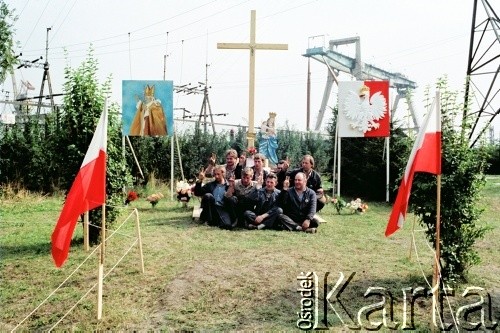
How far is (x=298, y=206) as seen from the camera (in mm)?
9336

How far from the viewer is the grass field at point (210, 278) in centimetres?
502

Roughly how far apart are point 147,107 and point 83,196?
8.14m

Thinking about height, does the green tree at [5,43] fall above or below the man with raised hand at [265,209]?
above

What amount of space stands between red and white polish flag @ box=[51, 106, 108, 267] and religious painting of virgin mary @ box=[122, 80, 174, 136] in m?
7.61

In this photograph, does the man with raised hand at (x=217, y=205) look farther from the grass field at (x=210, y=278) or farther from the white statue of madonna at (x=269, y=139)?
the white statue of madonna at (x=269, y=139)

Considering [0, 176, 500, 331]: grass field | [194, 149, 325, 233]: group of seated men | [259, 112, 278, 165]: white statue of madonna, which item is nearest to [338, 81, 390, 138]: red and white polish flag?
[259, 112, 278, 165]: white statue of madonna

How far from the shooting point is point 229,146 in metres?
18.6

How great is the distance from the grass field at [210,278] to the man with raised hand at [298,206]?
0.35 meters

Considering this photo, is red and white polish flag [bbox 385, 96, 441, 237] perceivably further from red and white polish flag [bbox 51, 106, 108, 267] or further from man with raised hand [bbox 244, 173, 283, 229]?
man with raised hand [bbox 244, 173, 283, 229]

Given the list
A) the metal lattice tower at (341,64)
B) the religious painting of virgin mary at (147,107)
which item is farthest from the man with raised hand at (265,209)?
the metal lattice tower at (341,64)

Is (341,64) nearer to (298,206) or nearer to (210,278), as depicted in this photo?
(298,206)

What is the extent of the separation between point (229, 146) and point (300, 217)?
961 cm

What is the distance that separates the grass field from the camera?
16.5 ft

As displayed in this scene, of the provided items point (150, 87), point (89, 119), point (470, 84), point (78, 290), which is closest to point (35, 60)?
point (150, 87)
